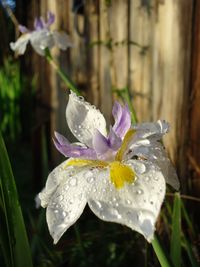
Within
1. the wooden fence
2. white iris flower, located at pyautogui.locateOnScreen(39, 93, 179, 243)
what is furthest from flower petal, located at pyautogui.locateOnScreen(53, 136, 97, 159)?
the wooden fence

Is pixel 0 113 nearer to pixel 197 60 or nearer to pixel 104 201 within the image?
pixel 197 60

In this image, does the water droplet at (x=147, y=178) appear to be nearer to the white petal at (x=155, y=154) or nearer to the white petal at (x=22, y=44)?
the white petal at (x=155, y=154)

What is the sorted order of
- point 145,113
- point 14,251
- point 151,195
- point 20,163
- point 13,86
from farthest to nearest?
point 13,86 → point 20,163 → point 145,113 → point 14,251 → point 151,195

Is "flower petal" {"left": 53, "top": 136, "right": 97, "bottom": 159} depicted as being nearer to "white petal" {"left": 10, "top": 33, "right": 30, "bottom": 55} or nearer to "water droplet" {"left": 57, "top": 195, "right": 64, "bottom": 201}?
"water droplet" {"left": 57, "top": 195, "right": 64, "bottom": 201}

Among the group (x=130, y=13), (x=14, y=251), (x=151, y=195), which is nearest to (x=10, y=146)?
(x=130, y=13)

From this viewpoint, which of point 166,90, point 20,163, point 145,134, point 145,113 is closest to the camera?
point 145,134

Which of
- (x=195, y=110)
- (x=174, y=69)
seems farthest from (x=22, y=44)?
(x=195, y=110)

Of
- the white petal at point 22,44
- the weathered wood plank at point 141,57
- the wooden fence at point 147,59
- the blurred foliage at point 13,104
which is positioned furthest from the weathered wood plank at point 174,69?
the blurred foliage at point 13,104

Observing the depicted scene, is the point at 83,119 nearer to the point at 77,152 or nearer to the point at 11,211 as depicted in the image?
the point at 77,152
